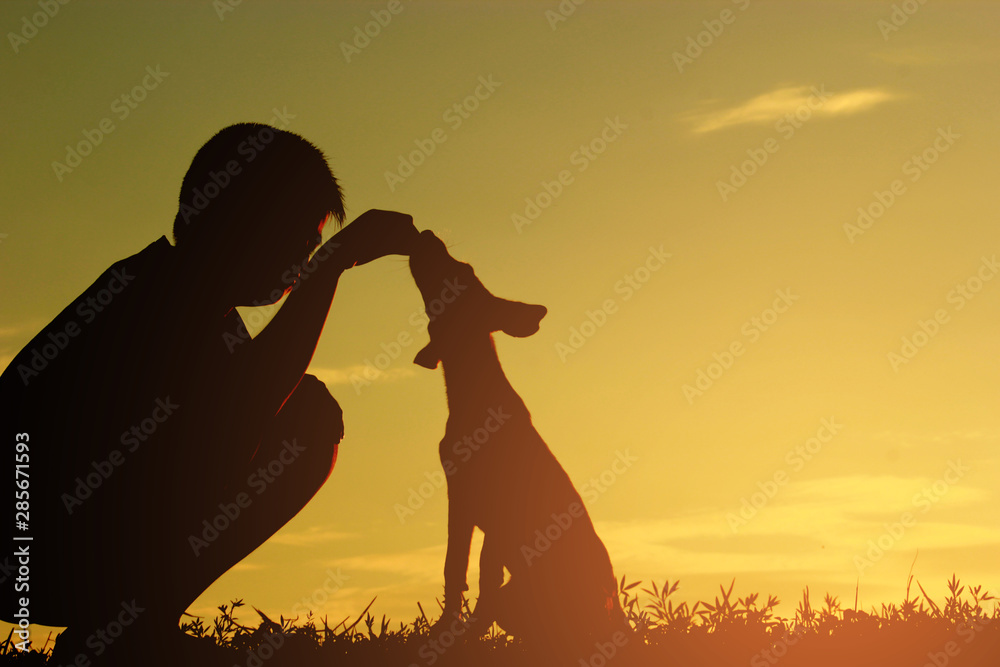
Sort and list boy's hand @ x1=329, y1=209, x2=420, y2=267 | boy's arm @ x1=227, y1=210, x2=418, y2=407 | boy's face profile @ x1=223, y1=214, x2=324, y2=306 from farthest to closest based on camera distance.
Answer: boy's hand @ x1=329, y1=209, x2=420, y2=267 < boy's face profile @ x1=223, y1=214, x2=324, y2=306 < boy's arm @ x1=227, y1=210, x2=418, y2=407

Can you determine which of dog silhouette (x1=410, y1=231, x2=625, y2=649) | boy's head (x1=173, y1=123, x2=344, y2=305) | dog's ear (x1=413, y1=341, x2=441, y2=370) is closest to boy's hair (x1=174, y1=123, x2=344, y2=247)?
boy's head (x1=173, y1=123, x2=344, y2=305)

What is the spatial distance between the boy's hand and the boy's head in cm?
18

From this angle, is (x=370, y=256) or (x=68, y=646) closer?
(x=68, y=646)

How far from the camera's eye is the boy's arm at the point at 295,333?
5.64 metres

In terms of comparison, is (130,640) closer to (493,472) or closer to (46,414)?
(46,414)

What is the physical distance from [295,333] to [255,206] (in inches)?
30.8

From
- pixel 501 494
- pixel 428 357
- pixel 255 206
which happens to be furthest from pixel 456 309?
pixel 255 206

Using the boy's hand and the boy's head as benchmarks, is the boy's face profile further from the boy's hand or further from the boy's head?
the boy's hand

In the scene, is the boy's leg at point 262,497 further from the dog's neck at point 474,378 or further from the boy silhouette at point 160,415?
the dog's neck at point 474,378

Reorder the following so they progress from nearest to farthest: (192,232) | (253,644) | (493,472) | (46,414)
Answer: (46,414), (192,232), (253,644), (493,472)

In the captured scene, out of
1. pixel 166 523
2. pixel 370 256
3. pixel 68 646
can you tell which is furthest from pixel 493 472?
pixel 68 646

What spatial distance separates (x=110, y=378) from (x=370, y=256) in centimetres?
161

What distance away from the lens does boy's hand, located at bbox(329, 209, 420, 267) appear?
6055mm

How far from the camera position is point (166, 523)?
5.62 m
